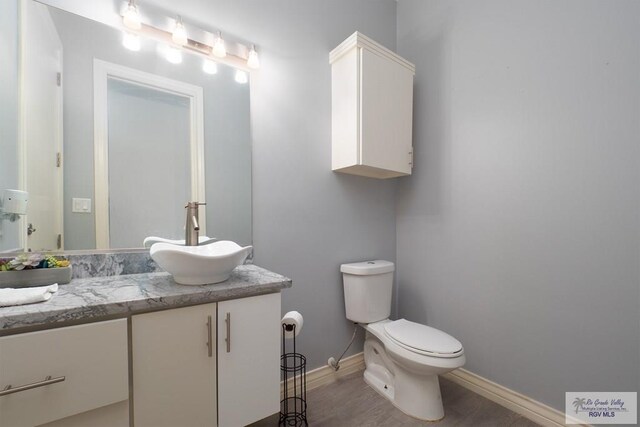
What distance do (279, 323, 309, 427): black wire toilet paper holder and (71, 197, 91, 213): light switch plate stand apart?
3.25 feet

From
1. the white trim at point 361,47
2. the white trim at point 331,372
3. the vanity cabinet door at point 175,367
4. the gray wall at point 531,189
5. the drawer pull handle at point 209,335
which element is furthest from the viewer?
the white trim at point 331,372

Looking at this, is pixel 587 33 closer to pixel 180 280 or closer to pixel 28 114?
pixel 180 280

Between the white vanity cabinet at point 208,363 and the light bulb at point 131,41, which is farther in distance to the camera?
the light bulb at point 131,41

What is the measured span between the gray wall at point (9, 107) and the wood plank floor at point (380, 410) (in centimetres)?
137

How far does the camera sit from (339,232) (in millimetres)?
1865

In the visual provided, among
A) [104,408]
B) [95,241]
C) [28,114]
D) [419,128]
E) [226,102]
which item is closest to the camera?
[104,408]

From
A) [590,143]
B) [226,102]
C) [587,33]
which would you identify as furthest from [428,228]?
[226,102]

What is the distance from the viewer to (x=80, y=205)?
1.14m

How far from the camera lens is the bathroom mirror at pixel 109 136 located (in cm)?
105

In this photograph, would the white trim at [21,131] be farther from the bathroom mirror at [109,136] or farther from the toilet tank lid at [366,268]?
the toilet tank lid at [366,268]

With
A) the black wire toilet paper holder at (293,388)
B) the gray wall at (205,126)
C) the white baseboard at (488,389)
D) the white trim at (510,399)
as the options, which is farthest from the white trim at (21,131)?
the white trim at (510,399)

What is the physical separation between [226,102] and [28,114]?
2.53 feet

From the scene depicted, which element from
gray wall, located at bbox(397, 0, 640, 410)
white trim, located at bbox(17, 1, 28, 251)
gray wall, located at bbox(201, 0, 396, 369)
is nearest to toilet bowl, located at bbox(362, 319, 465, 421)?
gray wall, located at bbox(201, 0, 396, 369)

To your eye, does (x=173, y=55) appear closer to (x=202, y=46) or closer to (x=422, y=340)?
(x=202, y=46)
